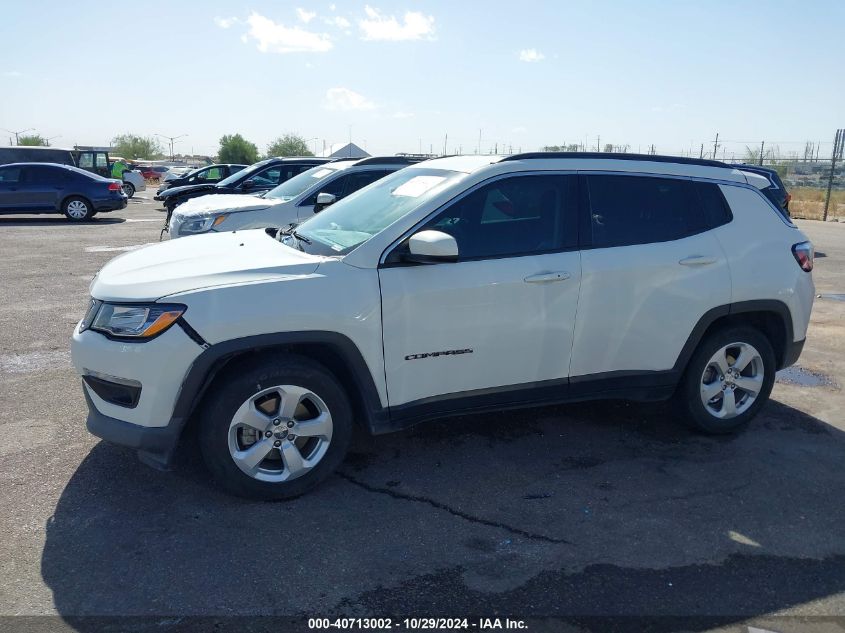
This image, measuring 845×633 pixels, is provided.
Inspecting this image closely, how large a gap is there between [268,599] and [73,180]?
18.5 m

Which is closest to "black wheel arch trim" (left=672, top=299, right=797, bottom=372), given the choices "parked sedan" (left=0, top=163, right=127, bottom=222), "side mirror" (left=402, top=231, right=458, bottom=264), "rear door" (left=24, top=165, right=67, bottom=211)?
"side mirror" (left=402, top=231, right=458, bottom=264)

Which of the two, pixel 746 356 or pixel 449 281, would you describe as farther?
pixel 746 356

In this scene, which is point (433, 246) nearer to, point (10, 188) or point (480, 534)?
point (480, 534)

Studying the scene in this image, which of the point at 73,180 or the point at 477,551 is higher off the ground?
the point at 73,180

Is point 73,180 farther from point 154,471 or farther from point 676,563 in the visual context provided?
point 676,563

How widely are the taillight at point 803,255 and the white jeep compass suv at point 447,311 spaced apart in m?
0.02

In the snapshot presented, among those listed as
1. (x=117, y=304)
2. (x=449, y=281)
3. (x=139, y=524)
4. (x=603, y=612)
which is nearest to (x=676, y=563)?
(x=603, y=612)

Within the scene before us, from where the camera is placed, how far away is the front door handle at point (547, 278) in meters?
4.20

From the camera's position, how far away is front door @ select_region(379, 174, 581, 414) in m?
4.00

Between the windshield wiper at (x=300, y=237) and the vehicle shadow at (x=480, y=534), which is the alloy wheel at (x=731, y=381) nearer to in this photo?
the vehicle shadow at (x=480, y=534)

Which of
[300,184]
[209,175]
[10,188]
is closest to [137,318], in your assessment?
[300,184]

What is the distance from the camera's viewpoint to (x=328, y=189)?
9844 millimetres

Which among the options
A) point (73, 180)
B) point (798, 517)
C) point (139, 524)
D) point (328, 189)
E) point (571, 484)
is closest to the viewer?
point (139, 524)

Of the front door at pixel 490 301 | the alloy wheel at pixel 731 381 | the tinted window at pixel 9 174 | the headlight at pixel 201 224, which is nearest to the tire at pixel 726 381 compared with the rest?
the alloy wheel at pixel 731 381
